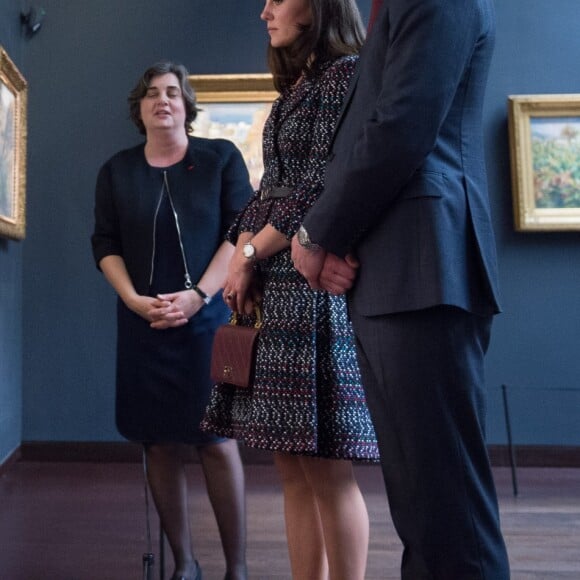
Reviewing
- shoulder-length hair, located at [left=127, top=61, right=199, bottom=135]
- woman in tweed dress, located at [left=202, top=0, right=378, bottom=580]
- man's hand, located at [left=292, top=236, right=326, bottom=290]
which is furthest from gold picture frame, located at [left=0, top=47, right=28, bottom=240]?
man's hand, located at [left=292, top=236, right=326, bottom=290]

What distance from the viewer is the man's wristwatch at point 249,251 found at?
6.13 ft

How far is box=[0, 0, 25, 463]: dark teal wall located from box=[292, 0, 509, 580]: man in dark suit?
3604 millimetres

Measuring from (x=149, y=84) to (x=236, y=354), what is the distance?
50.1 inches

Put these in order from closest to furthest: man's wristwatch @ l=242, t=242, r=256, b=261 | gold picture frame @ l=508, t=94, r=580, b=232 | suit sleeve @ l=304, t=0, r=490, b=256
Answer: suit sleeve @ l=304, t=0, r=490, b=256 < man's wristwatch @ l=242, t=242, r=256, b=261 < gold picture frame @ l=508, t=94, r=580, b=232

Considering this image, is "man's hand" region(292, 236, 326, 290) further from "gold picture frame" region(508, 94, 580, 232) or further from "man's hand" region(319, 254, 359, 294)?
"gold picture frame" region(508, 94, 580, 232)

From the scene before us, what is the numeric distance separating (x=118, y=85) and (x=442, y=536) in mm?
4389

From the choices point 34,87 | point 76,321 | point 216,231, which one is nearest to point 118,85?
point 34,87

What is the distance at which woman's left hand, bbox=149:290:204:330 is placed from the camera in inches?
100

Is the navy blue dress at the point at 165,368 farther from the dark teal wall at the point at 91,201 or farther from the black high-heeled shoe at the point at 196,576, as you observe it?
the dark teal wall at the point at 91,201

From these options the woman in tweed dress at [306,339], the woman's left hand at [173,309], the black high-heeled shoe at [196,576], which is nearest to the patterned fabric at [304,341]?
the woman in tweed dress at [306,339]

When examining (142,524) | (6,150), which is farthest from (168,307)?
(6,150)

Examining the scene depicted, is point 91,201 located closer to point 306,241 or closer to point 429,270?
point 306,241

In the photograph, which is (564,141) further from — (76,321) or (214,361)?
(214,361)

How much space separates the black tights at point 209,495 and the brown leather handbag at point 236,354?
68 cm
